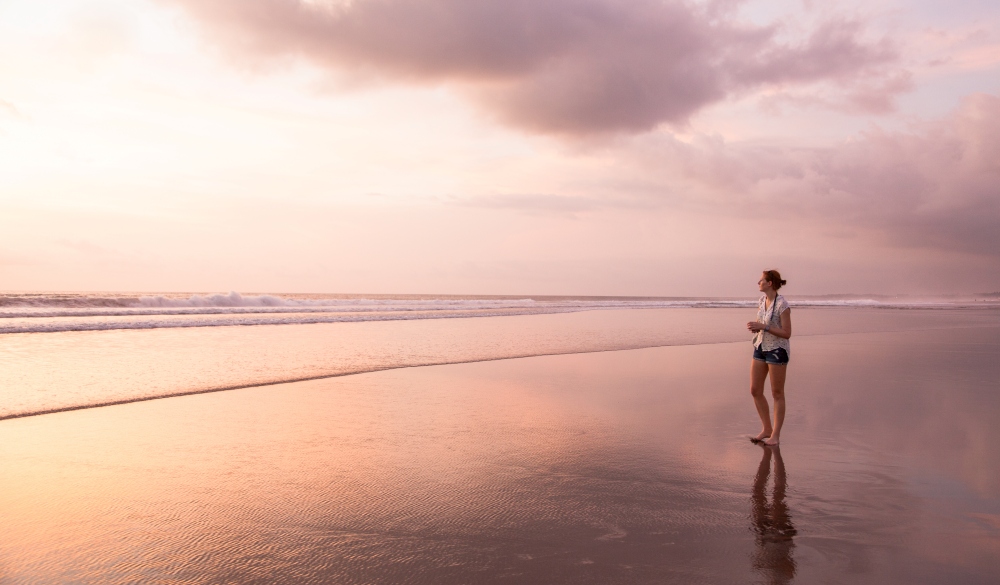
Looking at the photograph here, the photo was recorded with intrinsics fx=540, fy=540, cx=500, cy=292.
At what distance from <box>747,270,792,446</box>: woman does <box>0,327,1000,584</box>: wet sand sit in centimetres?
36

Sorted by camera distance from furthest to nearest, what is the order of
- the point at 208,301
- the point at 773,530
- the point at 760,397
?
the point at 208,301 → the point at 760,397 → the point at 773,530

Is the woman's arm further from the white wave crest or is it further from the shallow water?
the white wave crest

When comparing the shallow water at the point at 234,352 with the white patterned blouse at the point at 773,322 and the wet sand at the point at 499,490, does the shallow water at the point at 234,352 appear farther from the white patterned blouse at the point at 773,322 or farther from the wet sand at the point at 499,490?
the white patterned blouse at the point at 773,322

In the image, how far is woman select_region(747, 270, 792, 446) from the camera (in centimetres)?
623

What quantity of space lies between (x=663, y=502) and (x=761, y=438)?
2.59 meters

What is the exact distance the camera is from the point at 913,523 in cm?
394

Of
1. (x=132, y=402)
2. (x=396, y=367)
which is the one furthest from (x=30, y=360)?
(x=396, y=367)

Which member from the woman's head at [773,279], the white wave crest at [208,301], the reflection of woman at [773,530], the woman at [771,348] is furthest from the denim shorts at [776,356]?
the white wave crest at [208,301]

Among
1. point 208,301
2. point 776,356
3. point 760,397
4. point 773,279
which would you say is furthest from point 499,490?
point 208,301

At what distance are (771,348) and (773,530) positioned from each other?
3.05 meters

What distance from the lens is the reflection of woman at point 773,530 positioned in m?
3.22

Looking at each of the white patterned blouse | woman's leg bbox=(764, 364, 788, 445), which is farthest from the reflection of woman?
the white patterned blouse

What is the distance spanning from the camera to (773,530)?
3.79 metres

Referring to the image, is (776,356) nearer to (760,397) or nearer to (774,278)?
(760,397)
